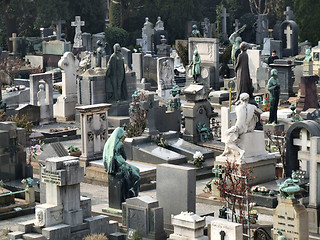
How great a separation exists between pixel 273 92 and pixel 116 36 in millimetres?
29191

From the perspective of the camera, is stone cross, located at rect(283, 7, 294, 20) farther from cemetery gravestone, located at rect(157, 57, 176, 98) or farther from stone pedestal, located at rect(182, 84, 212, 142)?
stone pedestal, located at rect(182, 84, 212, 142)

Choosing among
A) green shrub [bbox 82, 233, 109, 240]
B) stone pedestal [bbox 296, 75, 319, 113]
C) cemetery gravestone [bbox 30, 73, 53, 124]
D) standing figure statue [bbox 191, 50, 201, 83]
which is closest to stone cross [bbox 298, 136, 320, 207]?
green shrub [bbox 82, 233, 109, 240]

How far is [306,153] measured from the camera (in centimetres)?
1912

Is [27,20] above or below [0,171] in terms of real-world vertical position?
above

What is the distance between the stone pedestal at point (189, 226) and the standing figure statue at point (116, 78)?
13851 millimetres

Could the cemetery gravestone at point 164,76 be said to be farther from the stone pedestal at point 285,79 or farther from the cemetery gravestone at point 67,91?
the cemetery gravestone at point 67,91

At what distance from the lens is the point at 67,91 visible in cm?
3303

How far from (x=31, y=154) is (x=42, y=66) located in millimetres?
20419

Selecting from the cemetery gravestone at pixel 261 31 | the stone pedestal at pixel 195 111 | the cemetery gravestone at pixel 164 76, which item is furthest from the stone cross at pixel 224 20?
the stone pedestal at pixel 195 111

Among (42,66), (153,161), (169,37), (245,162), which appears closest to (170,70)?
(42,66)

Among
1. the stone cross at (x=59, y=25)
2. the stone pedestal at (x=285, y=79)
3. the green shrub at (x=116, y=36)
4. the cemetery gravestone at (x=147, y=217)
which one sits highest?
the stone cross at (x=59, y=25)

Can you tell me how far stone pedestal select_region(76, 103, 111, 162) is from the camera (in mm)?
24500

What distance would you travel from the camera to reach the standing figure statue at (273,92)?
88.6ft

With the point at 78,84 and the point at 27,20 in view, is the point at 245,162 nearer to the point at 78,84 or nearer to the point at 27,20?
the point at 78,84
